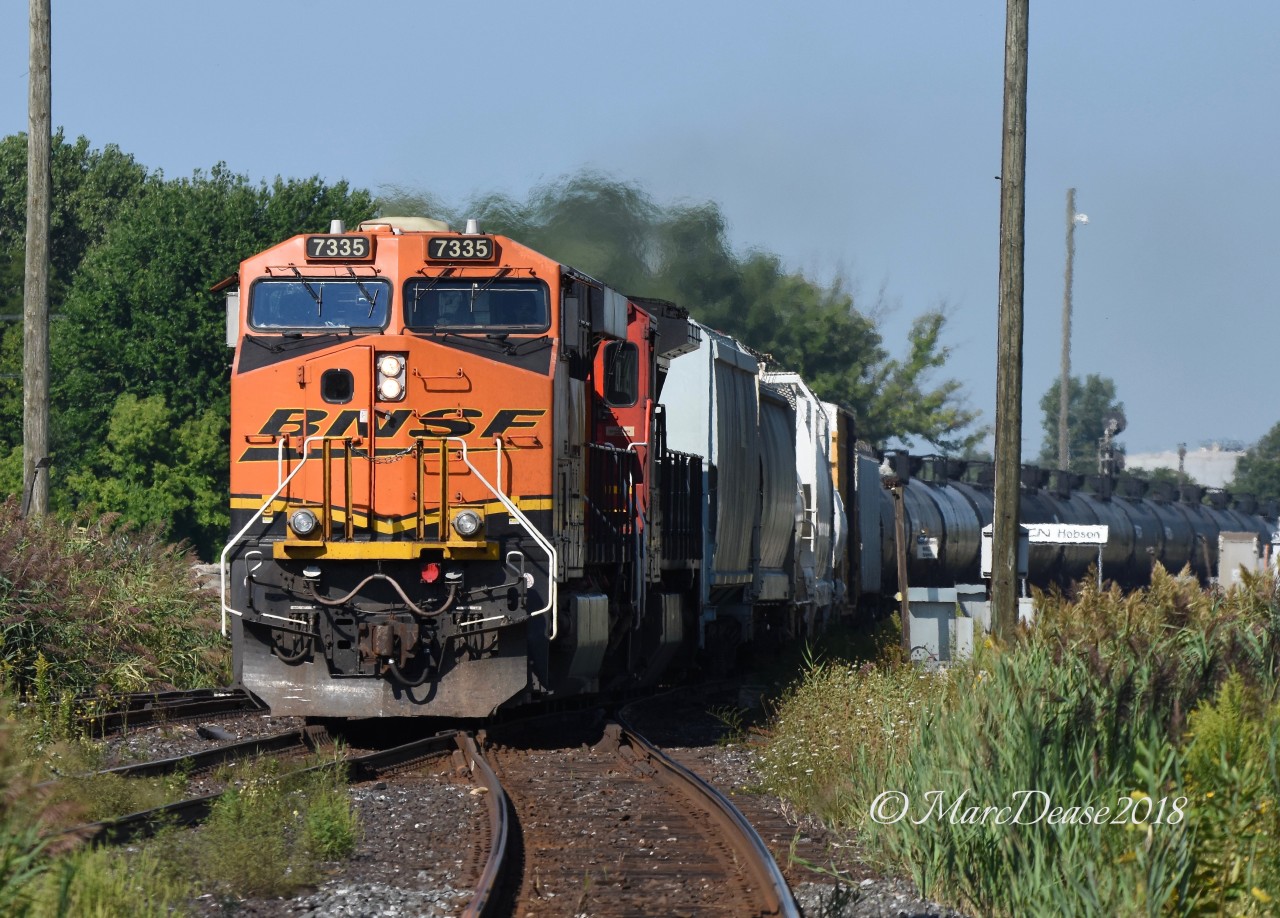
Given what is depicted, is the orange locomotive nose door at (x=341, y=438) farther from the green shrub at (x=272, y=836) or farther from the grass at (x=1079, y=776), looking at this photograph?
the grass at (x=1079, y=776)

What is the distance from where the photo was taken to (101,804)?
939 cm

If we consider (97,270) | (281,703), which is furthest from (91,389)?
(281,703)

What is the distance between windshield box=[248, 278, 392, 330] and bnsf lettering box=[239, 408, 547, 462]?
0.75 metres

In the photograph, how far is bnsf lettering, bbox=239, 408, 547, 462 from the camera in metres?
12.5

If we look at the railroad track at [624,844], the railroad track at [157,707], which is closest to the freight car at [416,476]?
the railroad track at [624,844]

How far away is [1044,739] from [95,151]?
60907mm

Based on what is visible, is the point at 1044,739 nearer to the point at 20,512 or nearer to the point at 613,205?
the point at 20,512

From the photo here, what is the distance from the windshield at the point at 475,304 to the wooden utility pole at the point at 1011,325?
437 centimetres

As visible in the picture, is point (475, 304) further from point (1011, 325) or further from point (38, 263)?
point (38, 263)

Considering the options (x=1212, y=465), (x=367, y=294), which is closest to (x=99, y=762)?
(x=367, y=294)

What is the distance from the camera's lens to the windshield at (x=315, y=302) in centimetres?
1285

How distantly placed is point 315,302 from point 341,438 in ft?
3.89

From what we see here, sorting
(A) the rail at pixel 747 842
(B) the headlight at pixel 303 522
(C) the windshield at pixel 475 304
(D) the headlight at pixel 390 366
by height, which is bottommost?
(A) the rail at pixel 747 842

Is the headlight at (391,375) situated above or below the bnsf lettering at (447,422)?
above
